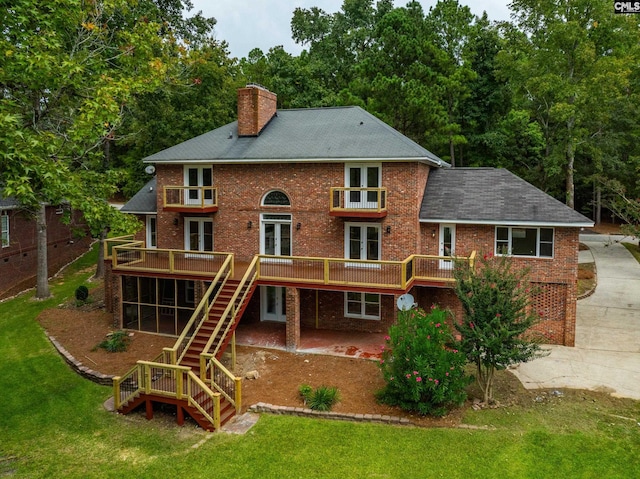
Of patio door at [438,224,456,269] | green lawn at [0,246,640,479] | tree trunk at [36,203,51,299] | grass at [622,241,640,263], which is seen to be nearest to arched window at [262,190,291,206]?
patio door at [438,224,456,269]

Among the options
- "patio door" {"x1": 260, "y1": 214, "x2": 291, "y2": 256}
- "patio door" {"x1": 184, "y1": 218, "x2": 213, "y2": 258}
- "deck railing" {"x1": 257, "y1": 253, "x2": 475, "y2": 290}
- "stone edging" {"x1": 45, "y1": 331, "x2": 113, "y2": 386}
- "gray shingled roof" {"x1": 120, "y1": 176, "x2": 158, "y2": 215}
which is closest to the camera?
"stone edging" {"x1": 45, "y1": 331, "x2": 113, "y2": 386}

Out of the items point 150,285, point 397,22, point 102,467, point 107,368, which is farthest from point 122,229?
point 397,22

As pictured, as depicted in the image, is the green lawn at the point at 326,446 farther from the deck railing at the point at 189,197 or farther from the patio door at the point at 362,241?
the deck railing at the point at 189,197

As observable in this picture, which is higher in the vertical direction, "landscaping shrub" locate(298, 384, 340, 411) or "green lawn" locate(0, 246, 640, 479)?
"landscaping shrub" locate(298, 384, 340, 411)

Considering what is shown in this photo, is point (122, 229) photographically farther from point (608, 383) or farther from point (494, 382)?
point (608, 383)

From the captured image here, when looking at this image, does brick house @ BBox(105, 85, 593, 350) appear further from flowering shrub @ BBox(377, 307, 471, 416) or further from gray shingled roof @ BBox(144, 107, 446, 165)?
flowering shrub @ BBox(377, 307, 471, 416)

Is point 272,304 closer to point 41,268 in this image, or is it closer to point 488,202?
point 488,202

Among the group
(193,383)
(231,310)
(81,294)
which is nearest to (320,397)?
(193,383)
